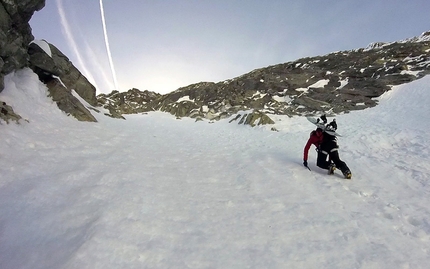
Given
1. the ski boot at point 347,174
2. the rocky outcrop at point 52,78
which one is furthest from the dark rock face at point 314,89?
the ski boot at point 347,174

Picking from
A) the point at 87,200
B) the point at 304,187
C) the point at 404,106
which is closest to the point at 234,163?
the point at 304,187

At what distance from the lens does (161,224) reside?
5.11 m

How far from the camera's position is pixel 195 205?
20.1ft

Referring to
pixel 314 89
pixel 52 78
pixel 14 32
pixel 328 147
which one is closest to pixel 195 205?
pixel 328 147

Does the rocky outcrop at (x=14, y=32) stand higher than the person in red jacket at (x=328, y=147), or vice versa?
the rocky outcrop at (x=14, y=32)

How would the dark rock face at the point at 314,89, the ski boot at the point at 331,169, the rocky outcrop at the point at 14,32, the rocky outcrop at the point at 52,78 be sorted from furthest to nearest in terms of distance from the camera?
the dark rock face at the point at 314,89
the rocky outcrop at the point at 52,78
the rocky outcrop at the point at 14,32
the ski boot at the point at 331,169

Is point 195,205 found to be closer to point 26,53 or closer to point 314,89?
point 26,53

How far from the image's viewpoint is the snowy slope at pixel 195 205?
161 inches

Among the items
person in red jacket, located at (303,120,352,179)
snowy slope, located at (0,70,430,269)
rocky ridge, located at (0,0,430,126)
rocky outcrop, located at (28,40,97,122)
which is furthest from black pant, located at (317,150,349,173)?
rocky outcrop, located at (28,40,97,122)

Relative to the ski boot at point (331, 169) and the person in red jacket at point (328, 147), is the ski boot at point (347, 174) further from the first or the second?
the ski boot at point (331, 169)

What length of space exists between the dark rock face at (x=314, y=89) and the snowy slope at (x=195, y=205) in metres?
12.2

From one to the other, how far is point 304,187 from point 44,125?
10.8 meters

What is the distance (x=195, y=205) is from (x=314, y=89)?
36.6 m

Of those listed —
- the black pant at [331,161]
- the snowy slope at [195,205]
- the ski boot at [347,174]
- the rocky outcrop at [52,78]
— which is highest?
the rocky outcrop at [52,78]
